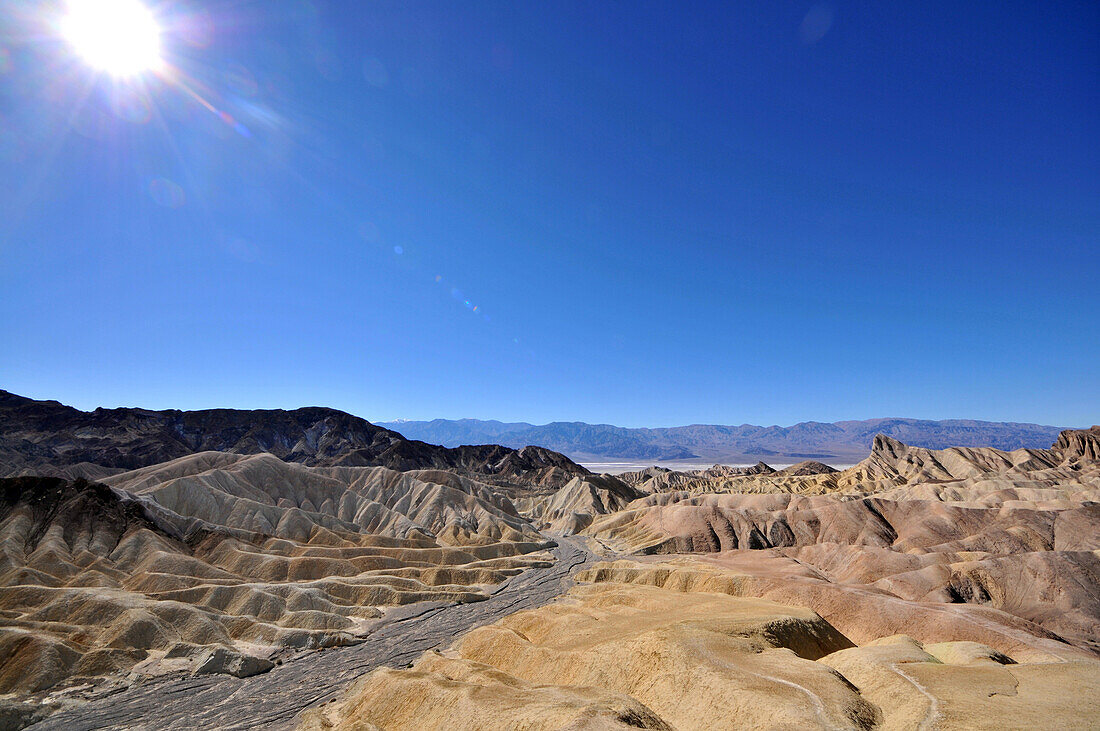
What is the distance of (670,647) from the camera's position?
3491 centimetres

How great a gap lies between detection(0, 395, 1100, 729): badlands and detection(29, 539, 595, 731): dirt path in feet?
1.10

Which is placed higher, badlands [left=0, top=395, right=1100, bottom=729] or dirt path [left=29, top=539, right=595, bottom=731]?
badlands [left=0, top=395, right=1100, bottom=729]

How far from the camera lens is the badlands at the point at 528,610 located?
99.0ft

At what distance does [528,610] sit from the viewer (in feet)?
193

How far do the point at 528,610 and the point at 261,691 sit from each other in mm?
27934

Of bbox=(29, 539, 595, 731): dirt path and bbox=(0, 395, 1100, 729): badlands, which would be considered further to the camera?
bbox=(29, 539, 595, 731): dirt path

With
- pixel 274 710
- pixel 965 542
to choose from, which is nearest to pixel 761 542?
pixel 965 542

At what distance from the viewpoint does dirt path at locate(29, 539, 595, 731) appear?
3975cm

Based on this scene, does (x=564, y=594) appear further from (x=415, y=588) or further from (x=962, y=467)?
(x=962, y=467)

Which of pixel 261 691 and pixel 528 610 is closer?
pixel 261 691

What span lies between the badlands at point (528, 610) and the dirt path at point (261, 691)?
0.33m

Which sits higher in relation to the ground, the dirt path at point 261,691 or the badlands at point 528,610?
the badlands at point 528,610

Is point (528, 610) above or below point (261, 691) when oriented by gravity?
above

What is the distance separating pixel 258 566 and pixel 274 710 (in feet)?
148
